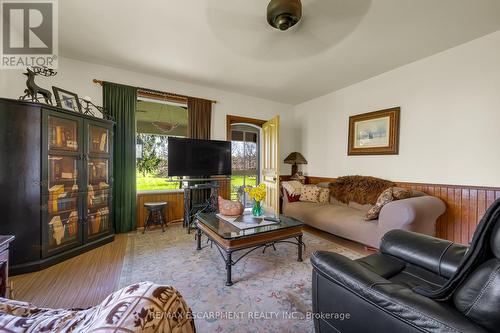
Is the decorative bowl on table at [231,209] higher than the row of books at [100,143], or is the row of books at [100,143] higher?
the row of books at [100,143]

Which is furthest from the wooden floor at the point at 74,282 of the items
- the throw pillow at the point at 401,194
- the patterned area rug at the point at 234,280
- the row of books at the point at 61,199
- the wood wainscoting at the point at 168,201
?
the throw pillow at the point at 401,194

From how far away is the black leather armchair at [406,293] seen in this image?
70 cm

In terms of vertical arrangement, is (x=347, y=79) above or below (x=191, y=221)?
above

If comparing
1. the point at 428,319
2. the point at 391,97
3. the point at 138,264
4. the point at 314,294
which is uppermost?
the point at 391,97

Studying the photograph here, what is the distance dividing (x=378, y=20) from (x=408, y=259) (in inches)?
92.5

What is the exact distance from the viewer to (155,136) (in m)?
3.81

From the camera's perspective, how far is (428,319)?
28.4 inches

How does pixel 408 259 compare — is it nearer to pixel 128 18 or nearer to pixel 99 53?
pixel 128 18

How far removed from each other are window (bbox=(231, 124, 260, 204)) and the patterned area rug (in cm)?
217

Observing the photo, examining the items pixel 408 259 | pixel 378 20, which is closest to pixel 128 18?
pixel 378 20

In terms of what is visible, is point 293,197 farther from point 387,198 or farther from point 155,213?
point 155,213

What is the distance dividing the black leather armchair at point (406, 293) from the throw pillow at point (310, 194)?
231cm

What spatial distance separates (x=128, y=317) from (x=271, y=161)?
4096mm

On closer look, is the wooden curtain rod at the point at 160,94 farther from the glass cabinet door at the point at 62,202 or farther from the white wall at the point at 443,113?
the white wall at the point at 443,113
